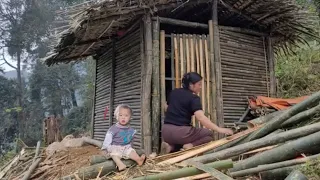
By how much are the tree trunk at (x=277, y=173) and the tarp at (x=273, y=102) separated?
2937 millimetres

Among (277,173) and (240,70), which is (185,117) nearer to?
(277,173)

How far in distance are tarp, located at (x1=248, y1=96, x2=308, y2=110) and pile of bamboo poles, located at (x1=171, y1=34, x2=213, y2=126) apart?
36.0 inches

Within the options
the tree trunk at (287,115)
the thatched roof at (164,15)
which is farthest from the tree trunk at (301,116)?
the thatched roof at (164,15)

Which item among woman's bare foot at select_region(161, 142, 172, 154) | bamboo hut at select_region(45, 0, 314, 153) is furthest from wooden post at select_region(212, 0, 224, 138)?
woman's bare foot at select_region(161, 142, 172, 154)

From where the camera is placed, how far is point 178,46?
6.12 metres

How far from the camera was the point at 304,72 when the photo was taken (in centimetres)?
916

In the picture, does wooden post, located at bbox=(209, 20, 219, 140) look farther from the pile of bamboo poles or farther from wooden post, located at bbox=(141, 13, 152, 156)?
wooden post, located at bbox=(141, 13, 152, 156)

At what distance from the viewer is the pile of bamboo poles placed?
6.08 m

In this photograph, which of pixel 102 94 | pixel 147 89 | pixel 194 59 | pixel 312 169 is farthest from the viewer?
pixel 102 94

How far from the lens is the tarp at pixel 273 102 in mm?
6000

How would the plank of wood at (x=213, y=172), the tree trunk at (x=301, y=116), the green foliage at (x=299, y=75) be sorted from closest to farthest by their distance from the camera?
the plank of wood at (x=213, y=172)
the tree trunk at (x=301, y=116)
the green foliage at (x=299, y=75)

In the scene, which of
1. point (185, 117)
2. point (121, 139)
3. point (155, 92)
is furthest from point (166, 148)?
point (121, 139)

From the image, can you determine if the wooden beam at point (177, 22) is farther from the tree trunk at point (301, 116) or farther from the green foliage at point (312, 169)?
the green foliage at point (312, 169)

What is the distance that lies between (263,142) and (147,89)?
2474mm
